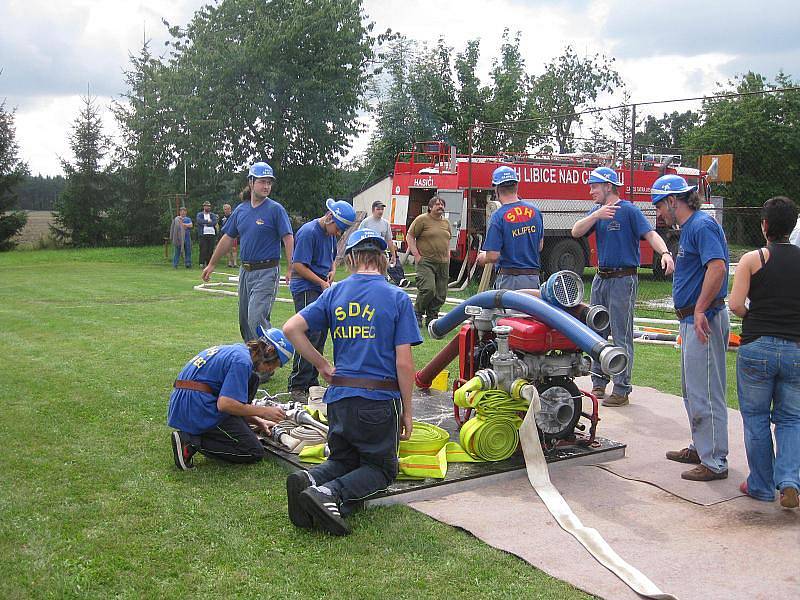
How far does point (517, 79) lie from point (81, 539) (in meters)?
32.8

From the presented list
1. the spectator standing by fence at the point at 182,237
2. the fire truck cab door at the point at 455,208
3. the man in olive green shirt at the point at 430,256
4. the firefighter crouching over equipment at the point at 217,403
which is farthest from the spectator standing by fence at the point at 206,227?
the firefighter crouching over equipment at the point at 217,403

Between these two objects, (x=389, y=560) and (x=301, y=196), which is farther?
(x=301, y=196)

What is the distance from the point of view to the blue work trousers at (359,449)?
428 cm

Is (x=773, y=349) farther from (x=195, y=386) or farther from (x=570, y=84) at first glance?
(x=570, y=84)

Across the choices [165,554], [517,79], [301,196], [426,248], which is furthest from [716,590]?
[517,79]

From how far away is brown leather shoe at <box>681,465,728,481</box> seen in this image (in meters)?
5.05

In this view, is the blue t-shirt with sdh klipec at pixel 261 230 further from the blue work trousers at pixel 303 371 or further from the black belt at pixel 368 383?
the black belt at pixel 368 383

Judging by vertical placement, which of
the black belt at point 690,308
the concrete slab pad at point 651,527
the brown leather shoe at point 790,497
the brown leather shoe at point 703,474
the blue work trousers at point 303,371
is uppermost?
the black belt at point 690,308

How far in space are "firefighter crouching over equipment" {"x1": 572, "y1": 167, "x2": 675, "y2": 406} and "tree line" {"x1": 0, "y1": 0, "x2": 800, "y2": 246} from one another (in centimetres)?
1502

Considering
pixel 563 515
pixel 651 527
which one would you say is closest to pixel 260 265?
pixel 563 515

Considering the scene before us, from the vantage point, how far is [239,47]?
86.9ft

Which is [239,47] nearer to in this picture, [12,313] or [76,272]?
[76,272]

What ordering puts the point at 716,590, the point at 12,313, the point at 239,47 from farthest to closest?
the point at 239,47 < the point at 12,313 < the point at 716,590

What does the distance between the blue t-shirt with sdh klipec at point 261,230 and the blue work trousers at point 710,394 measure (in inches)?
152
